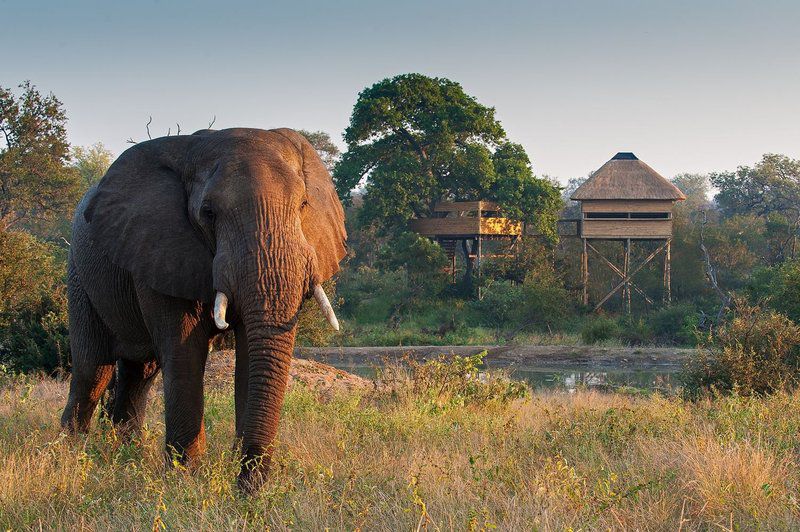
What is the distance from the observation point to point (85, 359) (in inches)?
293

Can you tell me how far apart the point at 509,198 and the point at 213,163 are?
1176 inches

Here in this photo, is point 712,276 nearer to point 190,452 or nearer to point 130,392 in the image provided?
point 130,392

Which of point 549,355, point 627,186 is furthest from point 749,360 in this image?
point 627,186

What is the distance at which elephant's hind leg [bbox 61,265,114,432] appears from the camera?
292 inches

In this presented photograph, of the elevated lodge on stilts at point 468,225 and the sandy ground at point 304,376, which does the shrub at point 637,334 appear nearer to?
the elevated lodge on stilts at point 468,225

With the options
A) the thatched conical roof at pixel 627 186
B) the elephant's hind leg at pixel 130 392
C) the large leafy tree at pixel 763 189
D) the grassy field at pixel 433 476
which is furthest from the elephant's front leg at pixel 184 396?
the large leafy tree at pixel 763 189

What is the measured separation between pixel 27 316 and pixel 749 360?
1102cm

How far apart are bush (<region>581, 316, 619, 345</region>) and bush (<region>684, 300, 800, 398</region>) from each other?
17.2 m

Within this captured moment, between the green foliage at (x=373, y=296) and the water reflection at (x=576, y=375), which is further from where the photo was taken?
the green foliage at (x=373, y=296)

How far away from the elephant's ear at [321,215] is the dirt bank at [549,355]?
64.2ft

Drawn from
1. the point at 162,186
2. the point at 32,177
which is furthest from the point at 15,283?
the point at 32,177

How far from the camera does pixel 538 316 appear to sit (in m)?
31.9

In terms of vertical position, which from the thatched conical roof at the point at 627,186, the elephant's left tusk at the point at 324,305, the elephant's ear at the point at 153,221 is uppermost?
the thatched conical roof at the point at 627,186

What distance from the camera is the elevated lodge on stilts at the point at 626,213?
3497 centimetres
